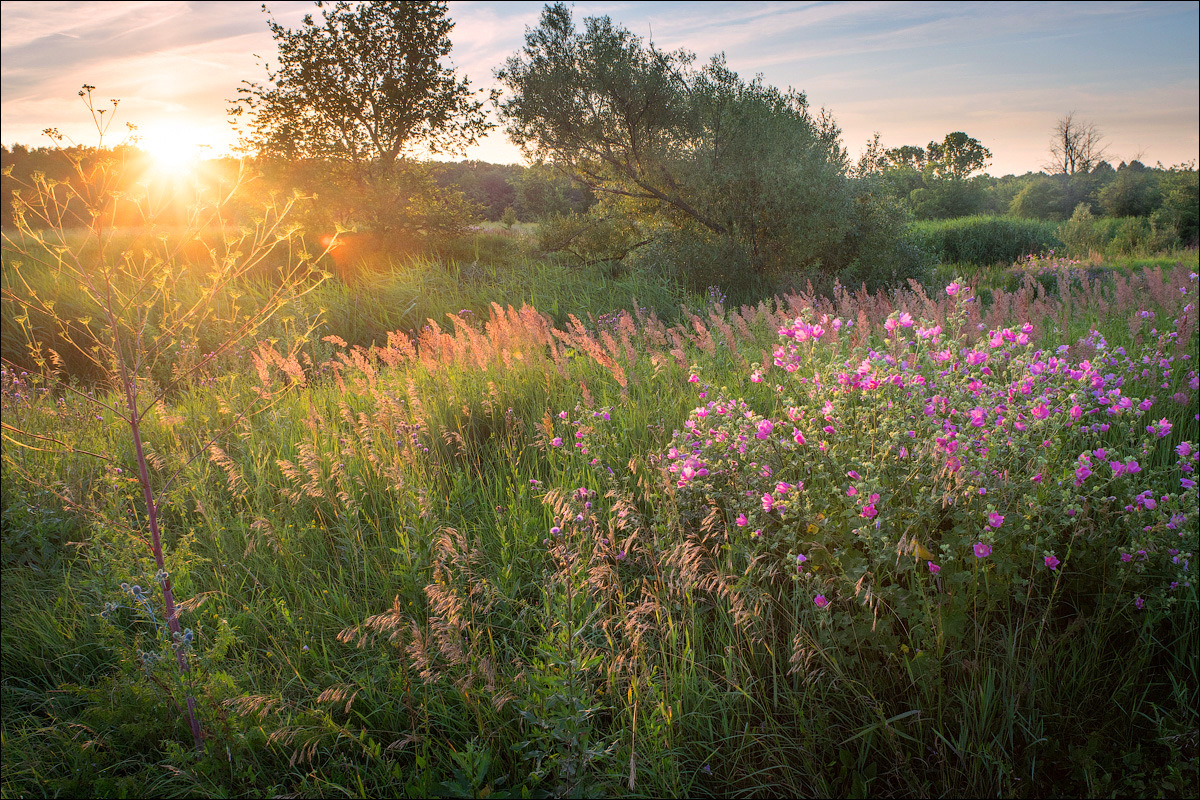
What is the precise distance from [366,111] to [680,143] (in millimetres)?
6594

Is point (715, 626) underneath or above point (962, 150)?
underneath

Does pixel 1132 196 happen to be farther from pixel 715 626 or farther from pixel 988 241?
pixel 715 626

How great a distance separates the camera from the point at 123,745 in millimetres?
2078


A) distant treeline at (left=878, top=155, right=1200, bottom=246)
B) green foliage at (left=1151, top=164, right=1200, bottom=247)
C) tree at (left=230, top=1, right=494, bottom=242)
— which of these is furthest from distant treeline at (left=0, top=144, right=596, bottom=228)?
green foliage at (left=1151, top=164, right=1200, bottom=247)

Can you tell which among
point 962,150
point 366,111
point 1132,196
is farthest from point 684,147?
point 962,150

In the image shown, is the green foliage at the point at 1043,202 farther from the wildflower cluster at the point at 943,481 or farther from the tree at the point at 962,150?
the wildflower cluster at the point at 943,481

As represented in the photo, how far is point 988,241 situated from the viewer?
20859mm

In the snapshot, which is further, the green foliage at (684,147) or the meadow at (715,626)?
the green foliage at (684,147)

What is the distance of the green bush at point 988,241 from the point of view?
67.7 feet

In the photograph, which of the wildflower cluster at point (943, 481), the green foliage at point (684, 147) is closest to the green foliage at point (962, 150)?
the green foliage at point (684, 147)

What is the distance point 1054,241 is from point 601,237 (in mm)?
19192

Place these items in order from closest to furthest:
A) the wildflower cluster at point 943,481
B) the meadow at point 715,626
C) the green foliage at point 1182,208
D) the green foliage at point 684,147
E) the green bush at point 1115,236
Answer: the meadow at point 715,626 → the wildflower cluster at point 943,481 → the green foliage at point 684,147 → the green bush at point 1115,236 → the green foliage at point 1182,208

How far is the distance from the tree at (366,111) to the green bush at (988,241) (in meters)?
Result: 15.9

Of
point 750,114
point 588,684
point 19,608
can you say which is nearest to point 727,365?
point 588,684
